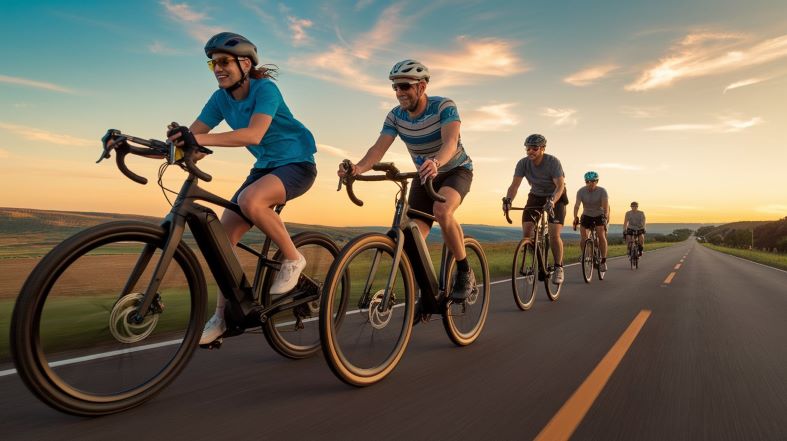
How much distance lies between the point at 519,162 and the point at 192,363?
252 inches

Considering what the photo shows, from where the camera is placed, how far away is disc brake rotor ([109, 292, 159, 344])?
303 centimetres

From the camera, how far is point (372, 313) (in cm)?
398

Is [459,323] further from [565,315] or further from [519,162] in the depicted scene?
[519,162]

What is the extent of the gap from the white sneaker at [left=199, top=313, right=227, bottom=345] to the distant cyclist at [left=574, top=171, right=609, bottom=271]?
33.0ft

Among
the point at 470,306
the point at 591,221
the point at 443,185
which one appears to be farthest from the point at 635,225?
the point at 443,185

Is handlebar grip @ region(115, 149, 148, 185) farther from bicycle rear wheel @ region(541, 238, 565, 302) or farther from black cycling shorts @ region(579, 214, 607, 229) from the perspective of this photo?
black cycling shorts @ region(579, 214, 607, 229)

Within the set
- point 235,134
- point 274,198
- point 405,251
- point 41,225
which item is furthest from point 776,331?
point 41,225

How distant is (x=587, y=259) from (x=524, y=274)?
5.20 metres

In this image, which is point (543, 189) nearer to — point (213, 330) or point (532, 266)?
point (532, 266)

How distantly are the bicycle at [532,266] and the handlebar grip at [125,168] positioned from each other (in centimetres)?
515

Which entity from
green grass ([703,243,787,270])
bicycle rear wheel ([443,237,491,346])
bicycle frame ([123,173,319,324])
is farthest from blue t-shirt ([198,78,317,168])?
green grass ([703,243,787,270])

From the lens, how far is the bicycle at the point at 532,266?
24.7 feet

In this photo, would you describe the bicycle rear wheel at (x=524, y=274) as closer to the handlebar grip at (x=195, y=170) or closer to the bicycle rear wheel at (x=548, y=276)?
the bicycle rear wheel at (x=548, y=276)

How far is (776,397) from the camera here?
12.1ft
